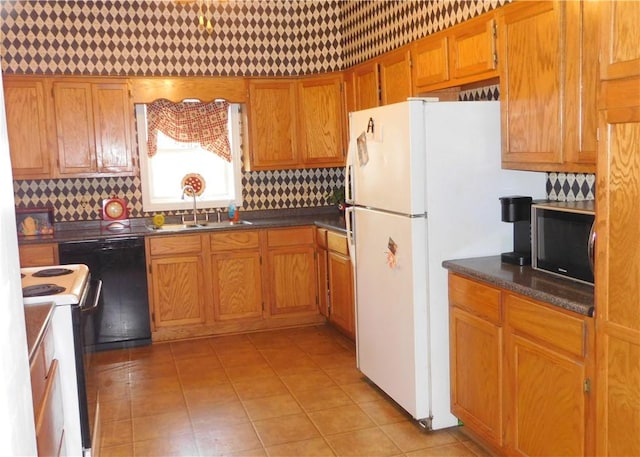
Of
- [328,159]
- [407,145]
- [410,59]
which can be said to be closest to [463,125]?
Result: [407,145]

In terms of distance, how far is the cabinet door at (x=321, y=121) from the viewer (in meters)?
5.30

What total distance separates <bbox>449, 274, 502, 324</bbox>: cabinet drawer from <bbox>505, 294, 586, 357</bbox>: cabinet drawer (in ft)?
0.30

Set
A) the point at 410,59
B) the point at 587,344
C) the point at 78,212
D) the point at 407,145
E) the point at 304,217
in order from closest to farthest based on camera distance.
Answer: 1. the point at 587,344
2. the point at 407,145
3. the point at 410,59
4. the point at 78,212
5. the point at 304,217

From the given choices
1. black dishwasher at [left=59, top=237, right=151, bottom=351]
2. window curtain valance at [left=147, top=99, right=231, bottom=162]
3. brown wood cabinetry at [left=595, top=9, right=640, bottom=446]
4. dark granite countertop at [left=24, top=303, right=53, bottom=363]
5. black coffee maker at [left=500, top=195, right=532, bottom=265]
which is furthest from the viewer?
window curtain valance at [left=147, top=99, right=231, bottom=162]

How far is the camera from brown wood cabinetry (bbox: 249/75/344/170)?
17.5 ft

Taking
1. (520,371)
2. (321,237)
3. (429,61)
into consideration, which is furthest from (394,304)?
(321,237)

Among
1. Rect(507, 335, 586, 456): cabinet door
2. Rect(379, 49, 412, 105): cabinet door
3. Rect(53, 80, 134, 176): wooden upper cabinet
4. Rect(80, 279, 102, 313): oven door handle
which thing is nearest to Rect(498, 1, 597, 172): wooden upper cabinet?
Rect(507, 335, 586, 456): cabinet door

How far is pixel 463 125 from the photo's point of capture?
308 cm

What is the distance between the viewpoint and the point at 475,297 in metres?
2.91

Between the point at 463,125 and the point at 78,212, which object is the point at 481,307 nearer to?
the point at 463,125

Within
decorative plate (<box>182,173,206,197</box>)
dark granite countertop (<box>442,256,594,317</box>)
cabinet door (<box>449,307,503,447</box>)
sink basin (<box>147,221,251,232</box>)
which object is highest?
decorative plate (<box>182,173,206,197</box>)

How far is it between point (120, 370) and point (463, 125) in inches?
112

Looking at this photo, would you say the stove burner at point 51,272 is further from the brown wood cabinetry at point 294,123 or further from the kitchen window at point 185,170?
the brown wood cabinetry at point 294,123

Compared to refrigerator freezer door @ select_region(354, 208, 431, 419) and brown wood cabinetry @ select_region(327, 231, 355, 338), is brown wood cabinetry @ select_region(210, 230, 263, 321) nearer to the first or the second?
brown wood cabinetry @ select_region(327, 231, 355, 338)
